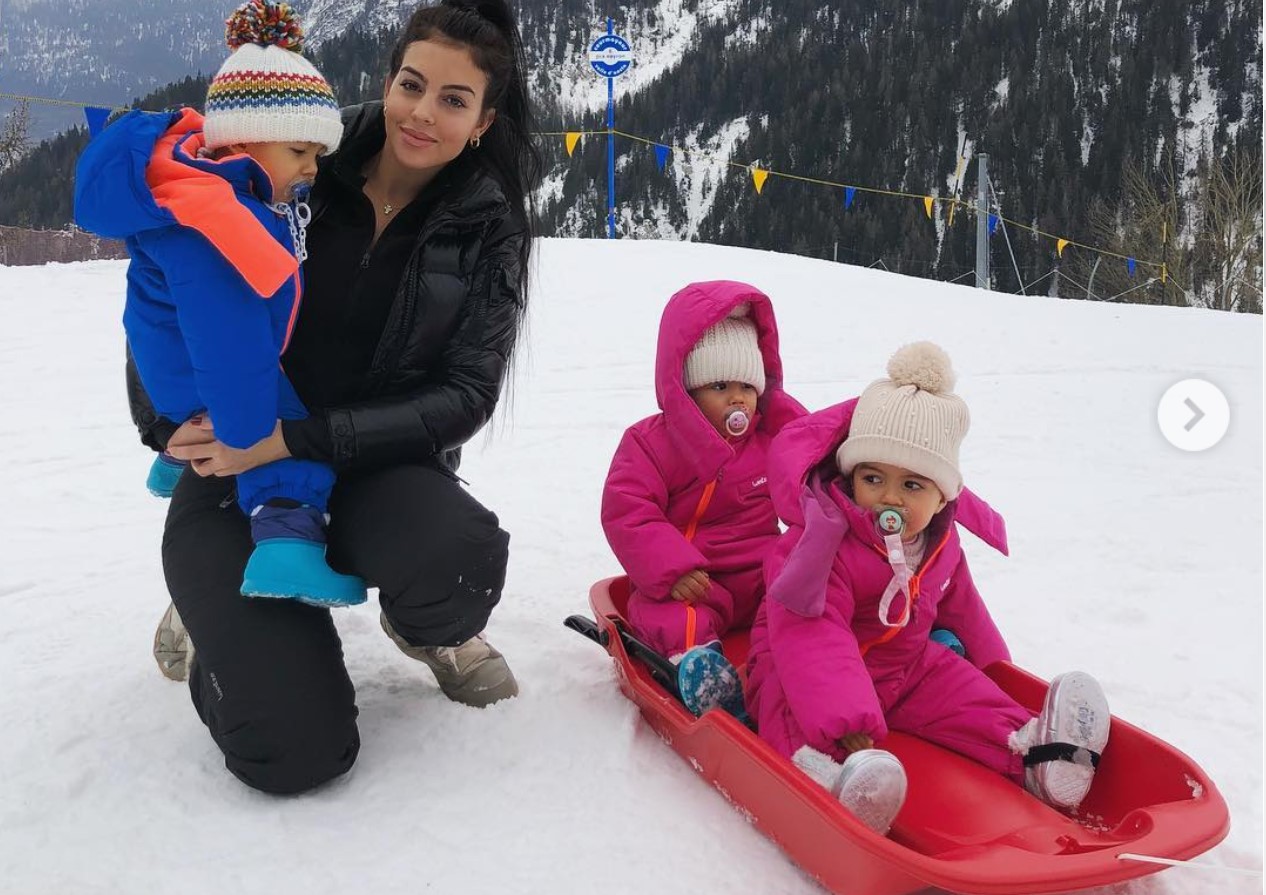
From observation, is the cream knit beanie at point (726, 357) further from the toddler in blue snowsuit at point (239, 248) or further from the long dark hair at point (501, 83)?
the toddler in blue snowsuit at point (239, 248)

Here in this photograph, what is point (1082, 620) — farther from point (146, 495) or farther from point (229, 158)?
point (146, 495)

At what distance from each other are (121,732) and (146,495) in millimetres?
2087

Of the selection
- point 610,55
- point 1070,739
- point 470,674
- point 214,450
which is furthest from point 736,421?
point 610,55

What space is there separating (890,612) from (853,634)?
0.09 m

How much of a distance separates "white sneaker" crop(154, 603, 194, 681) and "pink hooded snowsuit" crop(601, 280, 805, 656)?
0.98m

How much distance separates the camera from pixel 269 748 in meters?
1.79

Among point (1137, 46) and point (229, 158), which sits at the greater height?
point (1137, 46)

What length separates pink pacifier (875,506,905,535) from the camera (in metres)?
1.89

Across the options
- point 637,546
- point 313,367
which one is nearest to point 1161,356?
point 637,546

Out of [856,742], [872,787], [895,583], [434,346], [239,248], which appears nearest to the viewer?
[872,787]

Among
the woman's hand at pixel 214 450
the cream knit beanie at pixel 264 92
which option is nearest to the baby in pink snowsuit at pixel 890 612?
the woman's hand at pixel 214 450

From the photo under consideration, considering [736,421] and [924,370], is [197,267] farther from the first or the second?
[924,370]

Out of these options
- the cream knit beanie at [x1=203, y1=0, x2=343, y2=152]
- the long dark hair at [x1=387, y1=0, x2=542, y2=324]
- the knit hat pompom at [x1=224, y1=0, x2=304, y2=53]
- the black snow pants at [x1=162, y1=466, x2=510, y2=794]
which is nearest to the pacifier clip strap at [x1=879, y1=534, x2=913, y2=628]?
the black snow pants at [x1=162, y1=466, x2=510, y2=794]

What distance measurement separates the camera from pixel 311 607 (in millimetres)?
1987
